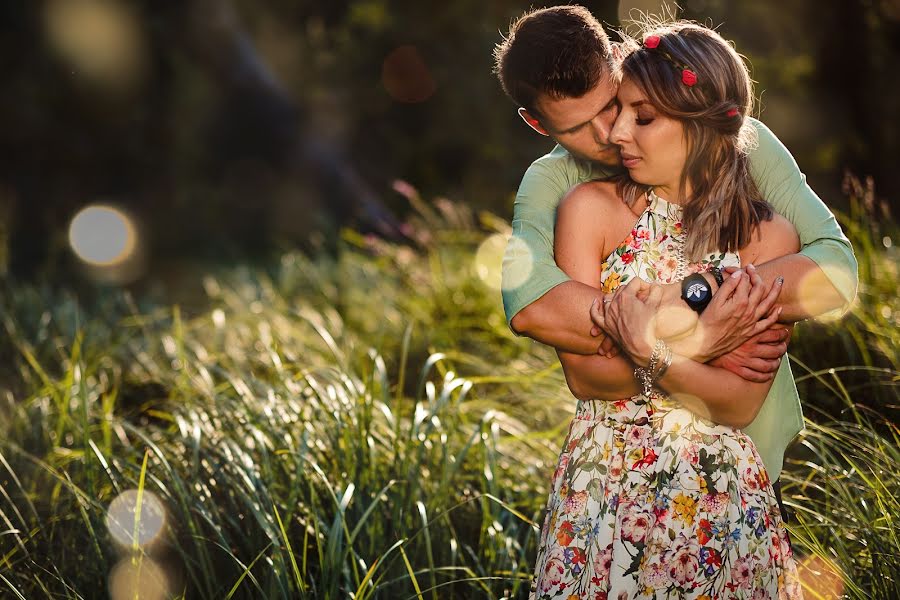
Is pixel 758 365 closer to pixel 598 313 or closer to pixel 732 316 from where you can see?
pixel 732 316

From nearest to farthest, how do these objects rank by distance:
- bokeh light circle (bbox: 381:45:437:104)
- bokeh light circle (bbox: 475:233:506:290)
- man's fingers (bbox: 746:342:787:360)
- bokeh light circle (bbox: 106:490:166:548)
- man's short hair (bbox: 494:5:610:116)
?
man's fingers (bbox: 746:342:787:360), man's short hair (bbox: 494:5:610:116), bokeh light circle (bbox: 106:490:166:548), bokeh light circle (bbox: 475:233:506:290), bokeh light circle (bbox: 381:45:437:104)

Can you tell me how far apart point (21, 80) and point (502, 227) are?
10259mm

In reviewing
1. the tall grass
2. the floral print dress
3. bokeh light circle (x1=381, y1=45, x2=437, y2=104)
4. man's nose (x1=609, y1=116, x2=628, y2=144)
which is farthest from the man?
bokeh light circle (x1=381, y1=45, x2=437, y2=104)

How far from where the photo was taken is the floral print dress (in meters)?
2.31

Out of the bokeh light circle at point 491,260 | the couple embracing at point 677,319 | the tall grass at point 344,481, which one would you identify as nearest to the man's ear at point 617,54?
the couple embracing at point 677,319

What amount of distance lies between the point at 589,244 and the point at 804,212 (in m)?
0.55

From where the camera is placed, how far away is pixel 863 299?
4523 millimetres

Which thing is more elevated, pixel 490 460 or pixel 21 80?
pixel 21 80

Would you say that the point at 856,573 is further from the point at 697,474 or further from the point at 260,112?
the point at 260,112

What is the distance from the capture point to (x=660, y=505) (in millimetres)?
2334

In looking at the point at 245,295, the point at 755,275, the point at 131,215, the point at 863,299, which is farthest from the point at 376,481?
the point at 131,215

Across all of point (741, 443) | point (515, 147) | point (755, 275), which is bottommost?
point (515, 147)

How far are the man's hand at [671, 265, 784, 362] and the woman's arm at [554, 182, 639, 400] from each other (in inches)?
8.4

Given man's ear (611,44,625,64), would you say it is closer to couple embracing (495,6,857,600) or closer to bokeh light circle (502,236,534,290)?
couple embracing (495,6,857,600)
